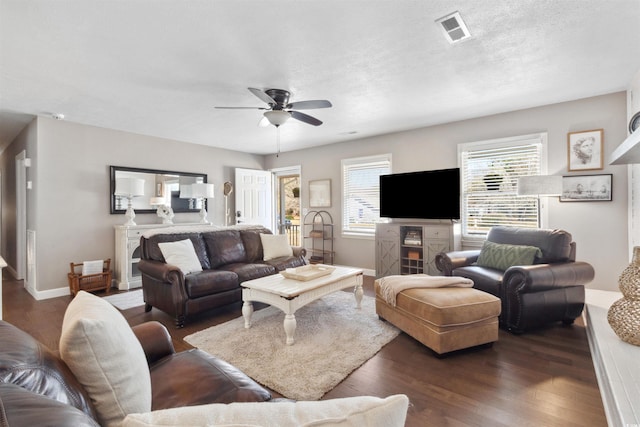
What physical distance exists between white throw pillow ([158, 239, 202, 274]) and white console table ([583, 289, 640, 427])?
353 cm

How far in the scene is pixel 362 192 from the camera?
5668 mm

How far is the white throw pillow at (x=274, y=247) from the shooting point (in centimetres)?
431

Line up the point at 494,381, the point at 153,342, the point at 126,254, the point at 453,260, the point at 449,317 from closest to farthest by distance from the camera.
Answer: the point at 153,342
the point at 494,381
the point at 449,317
the point at 453,260
the point at 126,254

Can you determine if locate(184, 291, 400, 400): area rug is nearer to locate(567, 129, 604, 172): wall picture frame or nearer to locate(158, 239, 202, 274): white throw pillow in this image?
locate(158, 239, 202, 274): white throw pillow

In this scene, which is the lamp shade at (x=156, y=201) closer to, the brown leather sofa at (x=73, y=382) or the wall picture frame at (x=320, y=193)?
the wall picture frame at (x=320, y=193)

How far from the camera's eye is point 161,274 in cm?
315

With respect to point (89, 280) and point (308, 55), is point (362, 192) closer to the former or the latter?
point (308, 55)

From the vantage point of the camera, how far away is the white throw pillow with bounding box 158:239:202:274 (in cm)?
337

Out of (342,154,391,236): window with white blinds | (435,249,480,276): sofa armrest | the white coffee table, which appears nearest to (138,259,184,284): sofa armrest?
the white coffee table

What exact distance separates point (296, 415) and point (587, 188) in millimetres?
4490

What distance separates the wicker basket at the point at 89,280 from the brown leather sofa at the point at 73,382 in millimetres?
3514

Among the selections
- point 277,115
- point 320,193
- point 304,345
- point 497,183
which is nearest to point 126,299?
point 304,345

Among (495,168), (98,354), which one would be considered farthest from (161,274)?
(495,168)

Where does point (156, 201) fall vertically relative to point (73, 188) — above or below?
below
